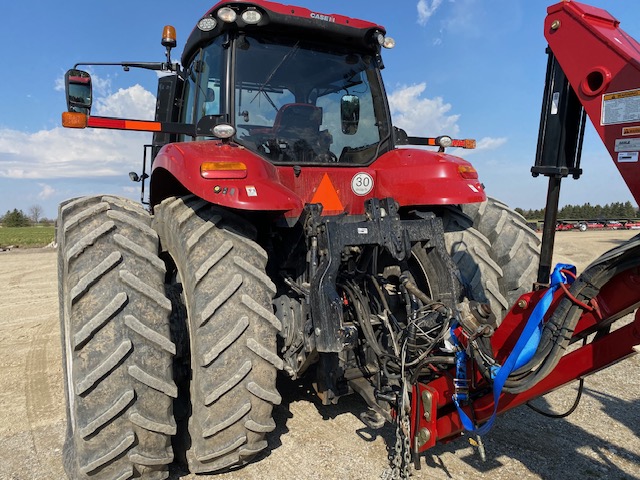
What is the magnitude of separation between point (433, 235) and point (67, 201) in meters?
2.18

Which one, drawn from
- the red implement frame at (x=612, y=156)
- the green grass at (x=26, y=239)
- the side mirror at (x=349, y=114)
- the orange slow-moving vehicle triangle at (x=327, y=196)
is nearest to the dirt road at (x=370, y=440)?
the red implement frame at (x=612, y=156)

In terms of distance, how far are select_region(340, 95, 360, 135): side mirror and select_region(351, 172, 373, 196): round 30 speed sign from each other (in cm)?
45

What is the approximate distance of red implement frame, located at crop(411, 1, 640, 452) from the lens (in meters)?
1.72

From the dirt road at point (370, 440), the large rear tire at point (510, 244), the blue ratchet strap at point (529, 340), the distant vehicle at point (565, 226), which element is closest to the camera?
the blue ratchet strap at point (529, 340)

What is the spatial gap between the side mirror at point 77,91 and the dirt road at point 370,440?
213 cm

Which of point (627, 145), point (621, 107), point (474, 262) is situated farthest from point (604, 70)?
point (474, 262)

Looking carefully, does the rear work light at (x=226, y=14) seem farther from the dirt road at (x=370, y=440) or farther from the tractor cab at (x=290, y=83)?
the dirt road at (x=370, y=440)

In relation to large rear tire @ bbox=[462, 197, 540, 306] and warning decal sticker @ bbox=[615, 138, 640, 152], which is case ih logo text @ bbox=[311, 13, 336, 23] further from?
warning decal sticker @ bbox=[615, 138, 640, 152]

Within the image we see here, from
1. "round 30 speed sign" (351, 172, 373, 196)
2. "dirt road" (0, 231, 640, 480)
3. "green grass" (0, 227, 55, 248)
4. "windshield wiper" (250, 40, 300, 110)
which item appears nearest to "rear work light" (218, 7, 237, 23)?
"windshield wiper" (250, 40, 300, 110)

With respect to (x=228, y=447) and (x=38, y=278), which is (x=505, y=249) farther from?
(x=38, y=278)

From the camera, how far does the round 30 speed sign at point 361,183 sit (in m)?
3.12

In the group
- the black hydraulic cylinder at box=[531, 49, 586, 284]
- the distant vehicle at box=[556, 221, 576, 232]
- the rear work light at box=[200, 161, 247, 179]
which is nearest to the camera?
the black hydraulic cylinder at box=[531, 49, 586, 284]

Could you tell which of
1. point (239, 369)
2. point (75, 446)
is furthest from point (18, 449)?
point (239, 369)

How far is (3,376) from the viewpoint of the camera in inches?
161
